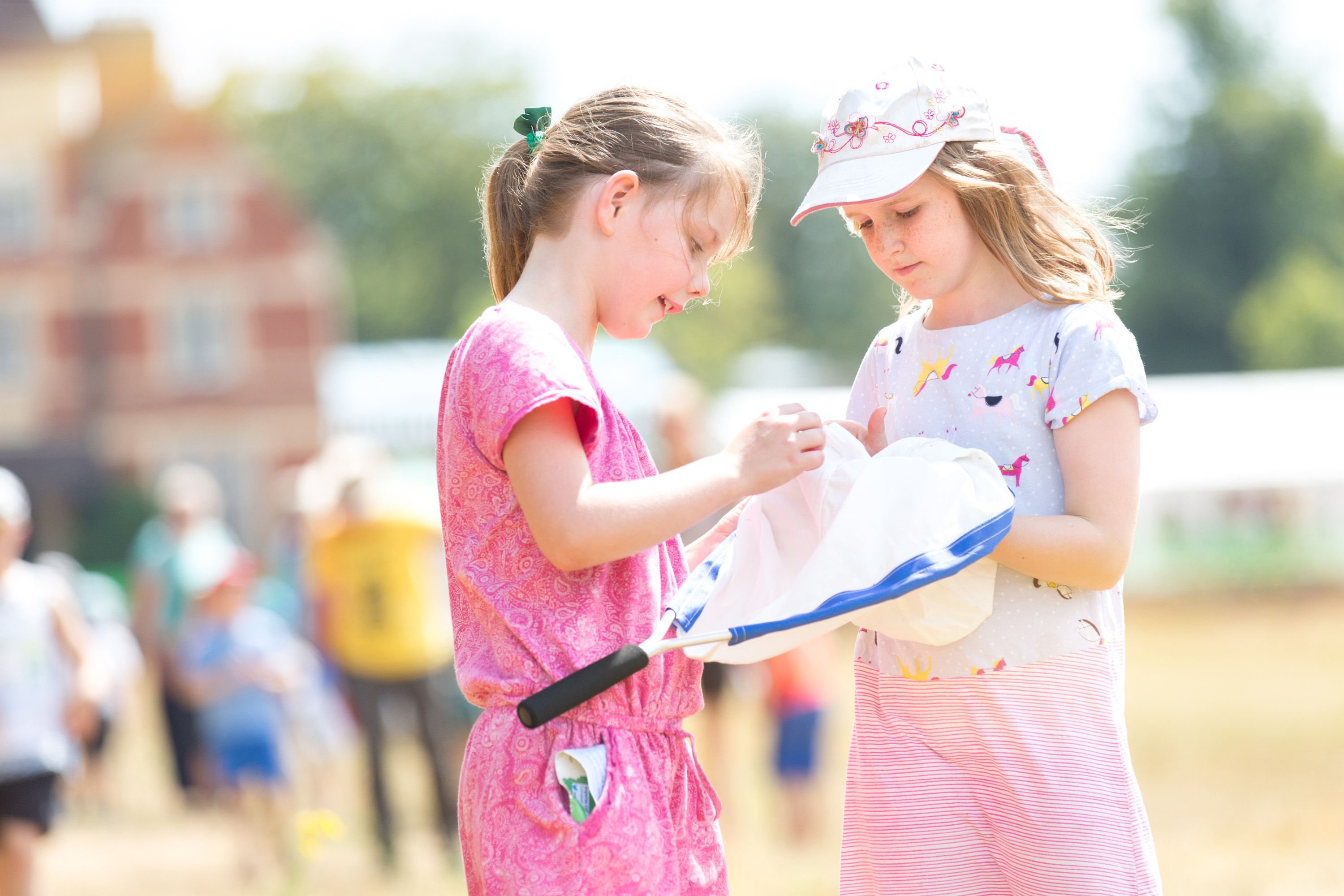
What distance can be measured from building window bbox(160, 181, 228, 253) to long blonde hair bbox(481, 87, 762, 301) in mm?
30923

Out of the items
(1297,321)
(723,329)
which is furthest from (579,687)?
(1297,321)

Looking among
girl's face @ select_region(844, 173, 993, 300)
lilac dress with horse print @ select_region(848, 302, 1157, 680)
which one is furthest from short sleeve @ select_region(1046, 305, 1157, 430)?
girl's face @ select_region(844, 173, 993, 300)

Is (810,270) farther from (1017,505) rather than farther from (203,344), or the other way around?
(1017,505)

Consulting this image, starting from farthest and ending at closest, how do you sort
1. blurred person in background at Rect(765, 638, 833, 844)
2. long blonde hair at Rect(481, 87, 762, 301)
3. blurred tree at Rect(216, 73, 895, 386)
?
1. blurred tree at Rect(216, 73, 895, 386)
2. blurred person in background at Rect(765, 638, 833, 844)
3. long blonde hair at Rect(481, 87, 762, 301)

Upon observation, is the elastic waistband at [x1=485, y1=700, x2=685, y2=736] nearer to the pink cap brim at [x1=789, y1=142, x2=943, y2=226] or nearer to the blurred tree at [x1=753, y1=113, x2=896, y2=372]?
the pink cap brim at [x1=789, y1=142, x2=943, y2=226]

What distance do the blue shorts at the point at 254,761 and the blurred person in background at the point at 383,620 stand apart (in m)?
0.44

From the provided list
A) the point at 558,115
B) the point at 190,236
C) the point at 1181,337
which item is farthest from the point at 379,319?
the point at 558,115

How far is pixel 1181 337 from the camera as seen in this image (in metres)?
45.5

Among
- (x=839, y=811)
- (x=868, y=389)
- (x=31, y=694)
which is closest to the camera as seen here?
(x=868, y=389)

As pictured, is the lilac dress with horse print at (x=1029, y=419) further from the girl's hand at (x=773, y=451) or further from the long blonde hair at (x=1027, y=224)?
the girl's hand at (x=773, y=451)

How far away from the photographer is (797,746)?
705 cm

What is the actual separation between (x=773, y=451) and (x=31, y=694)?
374 centimetres

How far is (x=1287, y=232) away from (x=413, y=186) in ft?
100.0

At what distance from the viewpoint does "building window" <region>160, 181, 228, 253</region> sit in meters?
31.0
